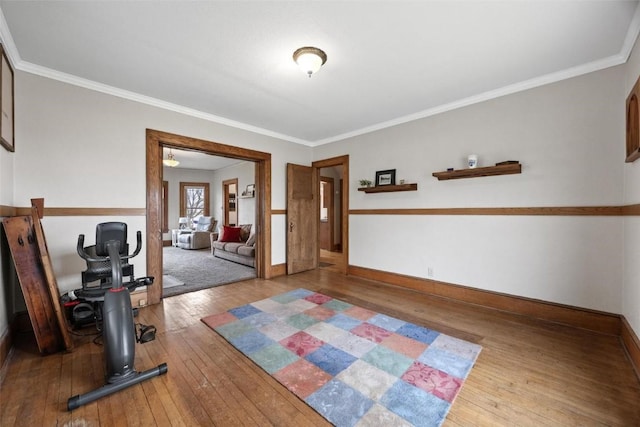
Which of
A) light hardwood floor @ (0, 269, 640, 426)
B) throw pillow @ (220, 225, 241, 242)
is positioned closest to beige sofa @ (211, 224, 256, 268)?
throw pillow @ (220, 225, 241, 242)

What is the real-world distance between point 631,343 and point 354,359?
2219 millimetres

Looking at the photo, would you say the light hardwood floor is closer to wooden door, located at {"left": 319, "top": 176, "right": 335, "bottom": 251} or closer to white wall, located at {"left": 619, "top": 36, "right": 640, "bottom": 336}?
white wall, located at {"left": 619, "top": 36, "right": 640, "bottom": 336}

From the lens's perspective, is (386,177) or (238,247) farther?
(238,247)

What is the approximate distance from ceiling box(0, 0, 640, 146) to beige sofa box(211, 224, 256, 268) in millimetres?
3132

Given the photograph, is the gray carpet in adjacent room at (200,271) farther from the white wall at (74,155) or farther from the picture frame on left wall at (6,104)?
the picture frame on left wall at (6,104)

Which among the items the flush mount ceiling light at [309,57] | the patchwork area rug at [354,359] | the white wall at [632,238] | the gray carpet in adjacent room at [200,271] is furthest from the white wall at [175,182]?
the white wall at [632,238]

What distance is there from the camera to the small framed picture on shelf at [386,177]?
4082mm

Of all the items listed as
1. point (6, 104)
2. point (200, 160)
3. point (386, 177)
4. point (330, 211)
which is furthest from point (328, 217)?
point (6, 104)

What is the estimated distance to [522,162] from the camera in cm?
293

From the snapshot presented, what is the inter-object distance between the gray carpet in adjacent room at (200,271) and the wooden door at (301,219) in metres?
Answer: 0.89

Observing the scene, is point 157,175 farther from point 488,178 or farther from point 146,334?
point 488,178

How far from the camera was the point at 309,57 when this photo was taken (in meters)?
2.26

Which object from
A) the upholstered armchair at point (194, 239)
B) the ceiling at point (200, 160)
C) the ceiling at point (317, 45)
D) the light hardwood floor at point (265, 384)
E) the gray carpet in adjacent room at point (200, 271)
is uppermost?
the ceiling at point (200, 160)

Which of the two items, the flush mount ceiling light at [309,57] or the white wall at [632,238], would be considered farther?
the flush mount ceiling light at [309,57]
